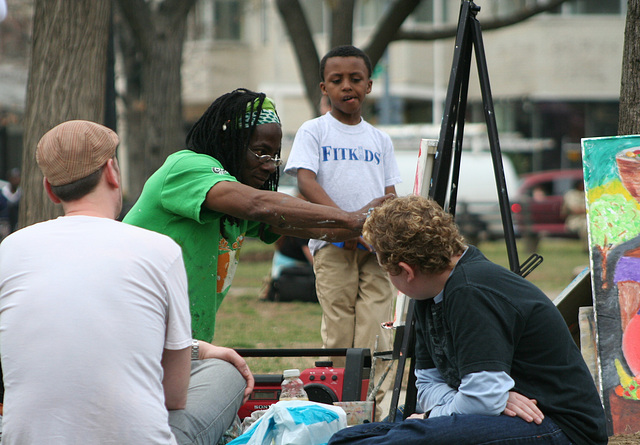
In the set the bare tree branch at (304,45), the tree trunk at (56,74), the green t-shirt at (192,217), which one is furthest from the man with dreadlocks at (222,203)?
the bare tree branch at (304,45)

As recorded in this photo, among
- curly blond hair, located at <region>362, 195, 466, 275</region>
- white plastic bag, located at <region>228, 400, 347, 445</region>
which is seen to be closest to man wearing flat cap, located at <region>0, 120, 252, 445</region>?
white plastic bag, located at <region>228, 400, 347, 445</region>

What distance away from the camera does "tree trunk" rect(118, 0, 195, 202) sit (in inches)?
392

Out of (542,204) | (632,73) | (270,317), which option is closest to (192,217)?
(632,73)

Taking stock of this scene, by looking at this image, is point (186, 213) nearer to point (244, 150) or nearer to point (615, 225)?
point (244, 150)

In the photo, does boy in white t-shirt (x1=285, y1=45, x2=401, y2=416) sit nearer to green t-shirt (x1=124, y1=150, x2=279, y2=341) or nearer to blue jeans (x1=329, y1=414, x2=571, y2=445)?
green t-shirt (x1=124, y1=150, x2=279, y2=341)

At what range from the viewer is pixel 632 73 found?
420 centimetres

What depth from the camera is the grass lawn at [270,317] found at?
255 inches

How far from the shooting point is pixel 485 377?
2.38 meters

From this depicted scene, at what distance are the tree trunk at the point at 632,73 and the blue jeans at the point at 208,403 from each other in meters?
2.63

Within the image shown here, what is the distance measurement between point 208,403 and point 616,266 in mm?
2068

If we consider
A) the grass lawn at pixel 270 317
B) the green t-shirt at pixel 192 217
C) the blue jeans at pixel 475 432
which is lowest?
the grass lawn at pixel 270 317

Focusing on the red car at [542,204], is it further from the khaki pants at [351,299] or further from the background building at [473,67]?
the khaki pants at [351,299]

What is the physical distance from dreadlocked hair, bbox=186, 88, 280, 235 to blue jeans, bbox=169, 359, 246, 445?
82 centimetres

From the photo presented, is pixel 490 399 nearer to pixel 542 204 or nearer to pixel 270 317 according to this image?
pixel 270 317
